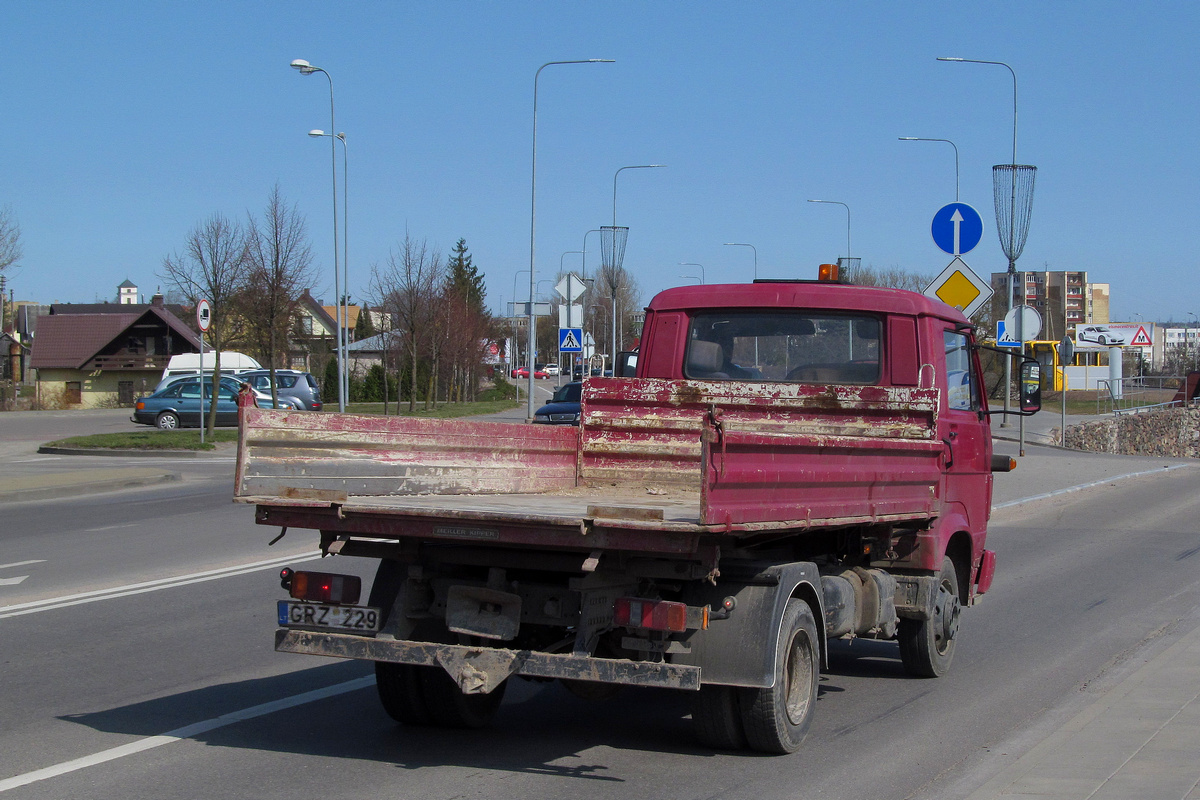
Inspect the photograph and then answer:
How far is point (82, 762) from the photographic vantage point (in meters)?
5.13

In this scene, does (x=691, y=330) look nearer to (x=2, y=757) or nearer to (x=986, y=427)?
(x=986, y=427)

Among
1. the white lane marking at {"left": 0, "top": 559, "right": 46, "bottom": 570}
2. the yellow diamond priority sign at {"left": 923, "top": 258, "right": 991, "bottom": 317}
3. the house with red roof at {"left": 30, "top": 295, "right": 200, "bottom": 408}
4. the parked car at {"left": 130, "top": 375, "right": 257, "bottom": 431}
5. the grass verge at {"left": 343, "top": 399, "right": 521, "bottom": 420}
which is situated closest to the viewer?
the white lane marking at {"left": 0, "top": 559, "right": 46, "bottom": 570}

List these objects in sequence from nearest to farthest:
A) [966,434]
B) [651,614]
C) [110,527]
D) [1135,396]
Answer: [651,614], [966,434], [110,527], [1135,396]

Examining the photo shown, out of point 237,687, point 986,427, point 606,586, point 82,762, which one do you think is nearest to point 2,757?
point 82,762

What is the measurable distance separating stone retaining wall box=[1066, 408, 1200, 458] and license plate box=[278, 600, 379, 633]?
39478mm

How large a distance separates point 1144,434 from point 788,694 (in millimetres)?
47494

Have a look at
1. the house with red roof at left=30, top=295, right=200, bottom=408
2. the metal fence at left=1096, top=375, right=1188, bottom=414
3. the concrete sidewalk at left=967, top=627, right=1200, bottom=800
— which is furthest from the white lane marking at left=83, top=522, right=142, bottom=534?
the house with red roof at left=30, top=295, right=200, bottom=408

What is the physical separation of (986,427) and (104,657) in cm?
596

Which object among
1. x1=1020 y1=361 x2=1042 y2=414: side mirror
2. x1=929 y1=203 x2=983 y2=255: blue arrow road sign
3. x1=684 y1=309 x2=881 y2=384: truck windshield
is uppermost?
x1=929 y1=203 x2=983 y2=255: blue arrow road sign

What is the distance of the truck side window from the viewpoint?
7.08m

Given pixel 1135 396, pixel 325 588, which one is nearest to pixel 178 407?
pixel 325 588

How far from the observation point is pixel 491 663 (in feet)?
15.6

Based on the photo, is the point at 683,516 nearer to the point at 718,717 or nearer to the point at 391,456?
the point at 718,717

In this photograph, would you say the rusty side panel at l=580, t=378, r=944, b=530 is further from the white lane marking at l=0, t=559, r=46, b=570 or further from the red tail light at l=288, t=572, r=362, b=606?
the white lane marking at l=0, t=559, r=46, b=570
